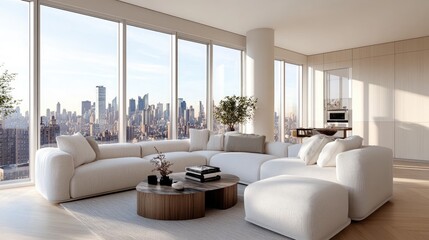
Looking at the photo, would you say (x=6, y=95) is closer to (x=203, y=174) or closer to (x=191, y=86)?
(x=203, y=174)

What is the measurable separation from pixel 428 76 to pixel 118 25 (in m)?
7.19

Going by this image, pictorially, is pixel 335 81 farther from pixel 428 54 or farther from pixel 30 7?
pixel 30 7

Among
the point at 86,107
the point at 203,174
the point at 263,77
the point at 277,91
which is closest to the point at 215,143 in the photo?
the point at 203,174

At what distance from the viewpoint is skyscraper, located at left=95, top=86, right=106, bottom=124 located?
5078 millimetres

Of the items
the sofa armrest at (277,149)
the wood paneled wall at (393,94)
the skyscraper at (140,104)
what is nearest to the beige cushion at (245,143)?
the sofa armrest at (277,149)

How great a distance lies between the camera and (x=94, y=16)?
5059mm

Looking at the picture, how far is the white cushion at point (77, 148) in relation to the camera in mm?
3705

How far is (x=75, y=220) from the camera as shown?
2910mm

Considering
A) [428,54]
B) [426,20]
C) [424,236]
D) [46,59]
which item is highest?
[426,20]

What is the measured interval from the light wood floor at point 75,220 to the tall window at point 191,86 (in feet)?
10.2

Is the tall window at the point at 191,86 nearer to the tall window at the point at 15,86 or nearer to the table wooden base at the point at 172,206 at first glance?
the tall window at the point at 15,86

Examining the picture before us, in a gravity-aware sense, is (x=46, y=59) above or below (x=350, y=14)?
below

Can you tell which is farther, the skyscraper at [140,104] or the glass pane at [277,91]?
the glass pane at [277,91]

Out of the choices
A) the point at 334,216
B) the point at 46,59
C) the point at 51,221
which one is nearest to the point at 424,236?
the point at 334,216
